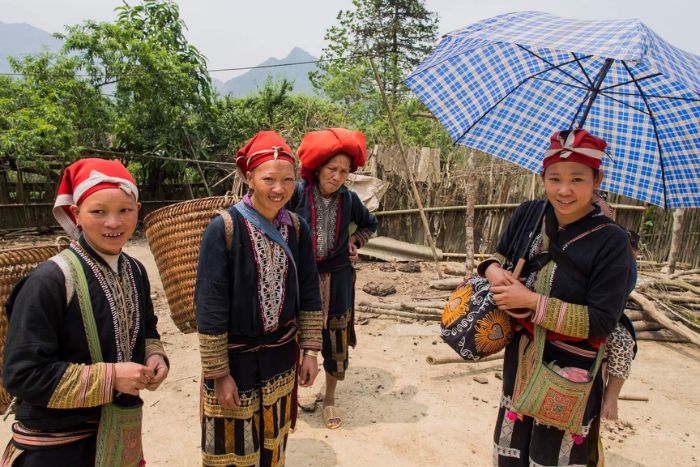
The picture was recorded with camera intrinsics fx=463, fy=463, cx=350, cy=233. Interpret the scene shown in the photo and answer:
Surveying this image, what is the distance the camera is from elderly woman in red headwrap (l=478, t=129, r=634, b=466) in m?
1.71

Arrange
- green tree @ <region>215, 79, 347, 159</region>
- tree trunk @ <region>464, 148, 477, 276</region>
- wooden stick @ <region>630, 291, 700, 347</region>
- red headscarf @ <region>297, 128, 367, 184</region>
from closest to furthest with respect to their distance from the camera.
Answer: red headscarf @ <region>297, 128, 367, 184</region>
wooden stick @ <region>630, 291, 700, 347</region>
tree trunk @ <region>464, 148, 477, 276</region>
green tree @ <region>215, 79, 347, 159</region>

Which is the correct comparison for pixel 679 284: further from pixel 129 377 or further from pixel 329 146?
pixel 129 377

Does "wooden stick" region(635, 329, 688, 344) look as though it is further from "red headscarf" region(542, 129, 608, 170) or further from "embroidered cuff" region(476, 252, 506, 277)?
"red headscarf" region(542, 129, 608, 170)

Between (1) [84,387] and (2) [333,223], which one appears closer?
(1) [84,387]

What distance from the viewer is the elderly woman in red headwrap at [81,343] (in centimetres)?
133

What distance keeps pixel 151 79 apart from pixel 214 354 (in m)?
10.4

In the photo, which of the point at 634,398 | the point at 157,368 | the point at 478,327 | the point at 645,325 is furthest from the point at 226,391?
the point at 645,325

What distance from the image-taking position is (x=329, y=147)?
2748 mm

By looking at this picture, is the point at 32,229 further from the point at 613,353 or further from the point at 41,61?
the point at 613,353

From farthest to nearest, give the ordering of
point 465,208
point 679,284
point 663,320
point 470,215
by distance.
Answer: point 465,208 → point 470,215 → point 679,284 → point 663,320

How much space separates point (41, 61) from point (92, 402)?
11233 millimetres

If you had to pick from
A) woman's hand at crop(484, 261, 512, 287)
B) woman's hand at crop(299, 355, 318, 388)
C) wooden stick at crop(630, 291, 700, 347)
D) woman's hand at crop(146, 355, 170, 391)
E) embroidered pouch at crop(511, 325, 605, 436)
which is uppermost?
woman's hand at crop(484, 261, 512, 287)

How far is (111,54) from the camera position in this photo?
10.5 m

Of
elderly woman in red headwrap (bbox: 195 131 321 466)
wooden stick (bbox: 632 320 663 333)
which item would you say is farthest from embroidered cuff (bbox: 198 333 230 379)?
wooden stick (bbox: 632 320 663 333)
